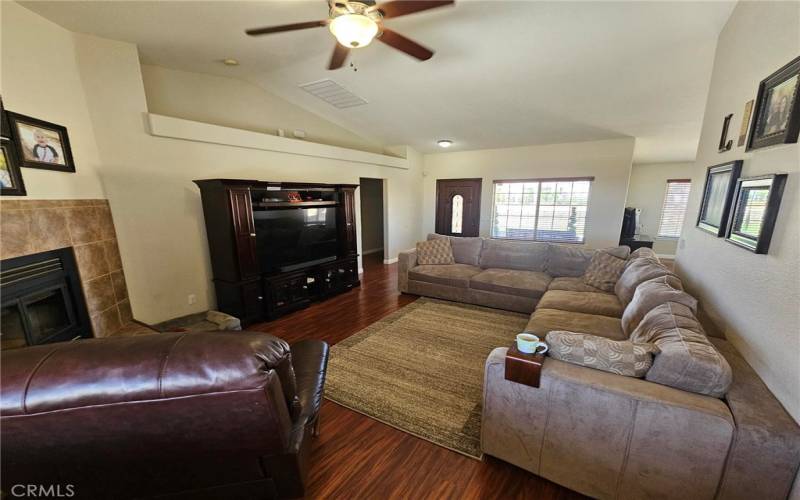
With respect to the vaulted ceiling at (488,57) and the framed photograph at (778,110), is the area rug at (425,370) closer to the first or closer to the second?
the framed photograph at (778,110)

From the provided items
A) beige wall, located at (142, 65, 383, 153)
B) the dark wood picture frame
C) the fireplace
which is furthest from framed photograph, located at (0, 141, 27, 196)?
beige wall, located at (142, 65, 383, 153)

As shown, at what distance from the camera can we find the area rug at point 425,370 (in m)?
1.94

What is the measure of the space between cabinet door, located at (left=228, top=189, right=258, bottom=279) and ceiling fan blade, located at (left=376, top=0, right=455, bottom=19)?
233 cm

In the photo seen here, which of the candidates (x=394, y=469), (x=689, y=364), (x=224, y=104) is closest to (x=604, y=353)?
(x=689, y=364)

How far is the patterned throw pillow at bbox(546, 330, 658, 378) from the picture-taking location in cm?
133

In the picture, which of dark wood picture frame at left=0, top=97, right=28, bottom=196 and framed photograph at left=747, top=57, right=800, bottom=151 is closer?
framed photograph at left=747, top=57, right=800, bottom=151

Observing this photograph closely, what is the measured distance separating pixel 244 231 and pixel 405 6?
2.69m

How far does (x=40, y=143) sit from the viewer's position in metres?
2.09

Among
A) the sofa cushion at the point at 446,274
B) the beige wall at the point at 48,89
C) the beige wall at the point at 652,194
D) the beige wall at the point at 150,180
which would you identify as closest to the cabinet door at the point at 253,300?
the beige wall at the point at 150,180

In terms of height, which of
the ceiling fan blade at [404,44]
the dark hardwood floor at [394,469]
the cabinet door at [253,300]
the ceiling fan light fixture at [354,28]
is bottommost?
the dark hardwood floor at [394,469]

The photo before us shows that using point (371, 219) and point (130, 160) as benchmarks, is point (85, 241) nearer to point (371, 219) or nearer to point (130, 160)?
point (130, 160)

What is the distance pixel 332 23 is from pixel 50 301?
2898mm

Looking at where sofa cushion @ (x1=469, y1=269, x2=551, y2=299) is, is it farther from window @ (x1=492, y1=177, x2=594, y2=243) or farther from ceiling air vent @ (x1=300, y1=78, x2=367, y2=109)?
ceiling air vent @ (x1=300, y1=78, x2=367, y2=109)

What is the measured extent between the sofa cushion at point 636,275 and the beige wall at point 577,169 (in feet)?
9.18
